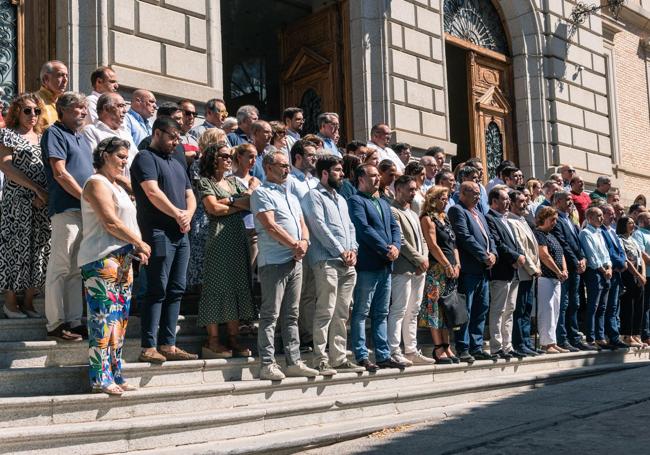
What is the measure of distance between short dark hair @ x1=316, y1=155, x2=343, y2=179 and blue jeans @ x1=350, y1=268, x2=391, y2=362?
105 centimetres

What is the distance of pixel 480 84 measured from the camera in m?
17.0

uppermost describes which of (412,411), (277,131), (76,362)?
(277,131)

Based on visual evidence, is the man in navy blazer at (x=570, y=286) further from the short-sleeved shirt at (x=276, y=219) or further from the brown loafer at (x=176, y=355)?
the brown loafer at (x=176, y=355)

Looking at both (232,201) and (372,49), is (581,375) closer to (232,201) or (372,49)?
(232,201)

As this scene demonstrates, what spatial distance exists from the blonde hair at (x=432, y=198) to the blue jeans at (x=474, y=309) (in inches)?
32.0

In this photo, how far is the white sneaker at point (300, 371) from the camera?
7086mm

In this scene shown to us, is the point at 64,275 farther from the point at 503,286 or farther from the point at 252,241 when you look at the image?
the point at 503,286

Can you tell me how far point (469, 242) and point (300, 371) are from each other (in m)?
2.92

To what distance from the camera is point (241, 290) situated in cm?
725

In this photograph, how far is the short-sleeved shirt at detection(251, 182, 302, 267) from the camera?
7152 mm

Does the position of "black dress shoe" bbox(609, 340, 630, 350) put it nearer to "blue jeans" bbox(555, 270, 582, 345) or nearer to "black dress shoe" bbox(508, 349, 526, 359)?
"blue jeans" bbox(555, 270, 582, 345)

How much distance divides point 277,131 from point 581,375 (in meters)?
4.68

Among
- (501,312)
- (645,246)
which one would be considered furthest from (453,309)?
(645,246)

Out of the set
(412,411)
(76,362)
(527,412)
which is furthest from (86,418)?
(527,412)
